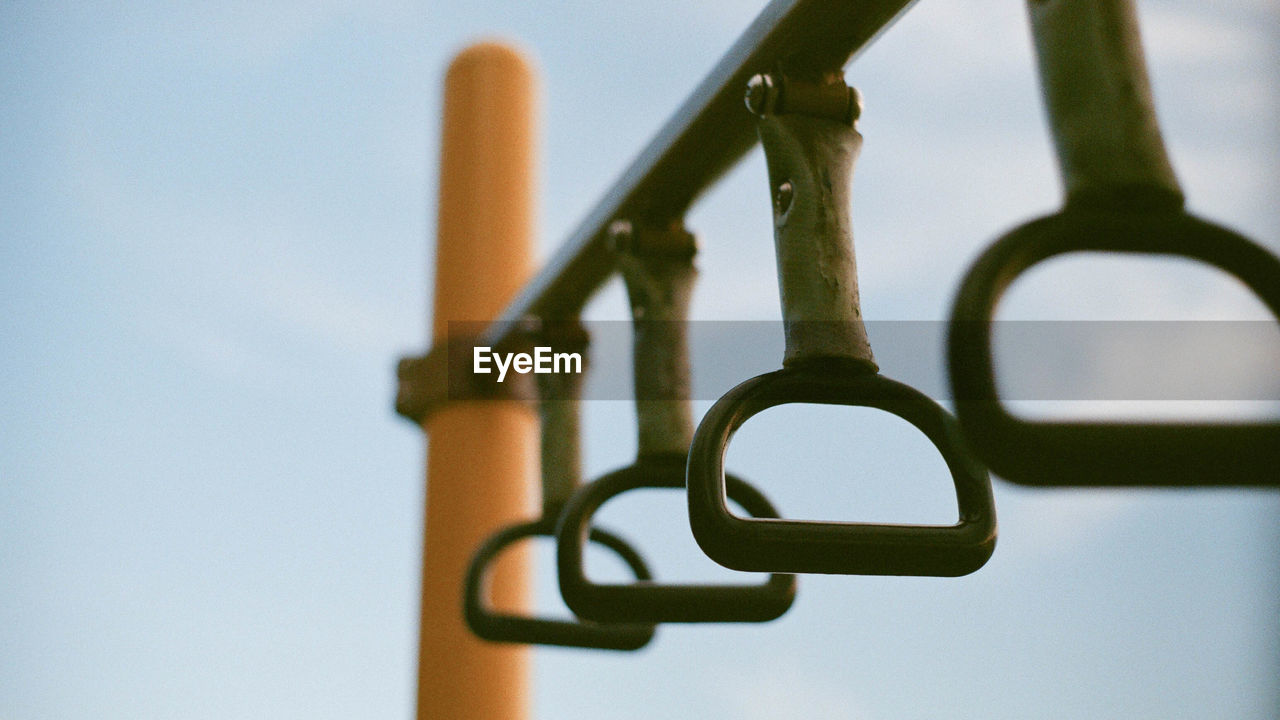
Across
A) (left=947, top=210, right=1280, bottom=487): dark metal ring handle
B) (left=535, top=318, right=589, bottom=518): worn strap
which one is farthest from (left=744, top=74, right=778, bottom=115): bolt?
(left=535, top=318, right=589, bottom=518): worn strap

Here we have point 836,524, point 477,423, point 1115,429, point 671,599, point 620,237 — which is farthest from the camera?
point 477,423

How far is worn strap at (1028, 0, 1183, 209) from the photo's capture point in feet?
0.81

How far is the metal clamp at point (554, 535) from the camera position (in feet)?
2.11

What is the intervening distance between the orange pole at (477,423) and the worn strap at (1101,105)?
70cm

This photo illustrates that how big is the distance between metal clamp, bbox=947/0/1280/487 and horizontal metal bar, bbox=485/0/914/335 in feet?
0.56

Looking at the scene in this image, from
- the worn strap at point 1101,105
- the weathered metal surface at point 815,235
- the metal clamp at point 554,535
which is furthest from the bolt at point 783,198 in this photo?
the metal clamp at point 554,535

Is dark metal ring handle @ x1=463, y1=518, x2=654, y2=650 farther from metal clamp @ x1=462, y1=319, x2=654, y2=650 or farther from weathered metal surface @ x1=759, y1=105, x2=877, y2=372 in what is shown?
weathered metal surface @ x1=759, y1=105, x2=877, y2=372

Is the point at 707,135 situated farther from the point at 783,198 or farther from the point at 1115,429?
the point at 1115,429

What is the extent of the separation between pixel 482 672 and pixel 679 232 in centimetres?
43

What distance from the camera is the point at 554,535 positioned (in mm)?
691

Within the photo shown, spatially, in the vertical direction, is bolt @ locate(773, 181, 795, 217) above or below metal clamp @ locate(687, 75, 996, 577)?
above

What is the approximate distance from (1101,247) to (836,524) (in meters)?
0.15

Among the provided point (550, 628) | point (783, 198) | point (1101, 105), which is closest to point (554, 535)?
point (550, 628)

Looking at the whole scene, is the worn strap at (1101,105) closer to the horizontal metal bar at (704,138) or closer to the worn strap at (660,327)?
the horizontal metal bar at (704,138)
